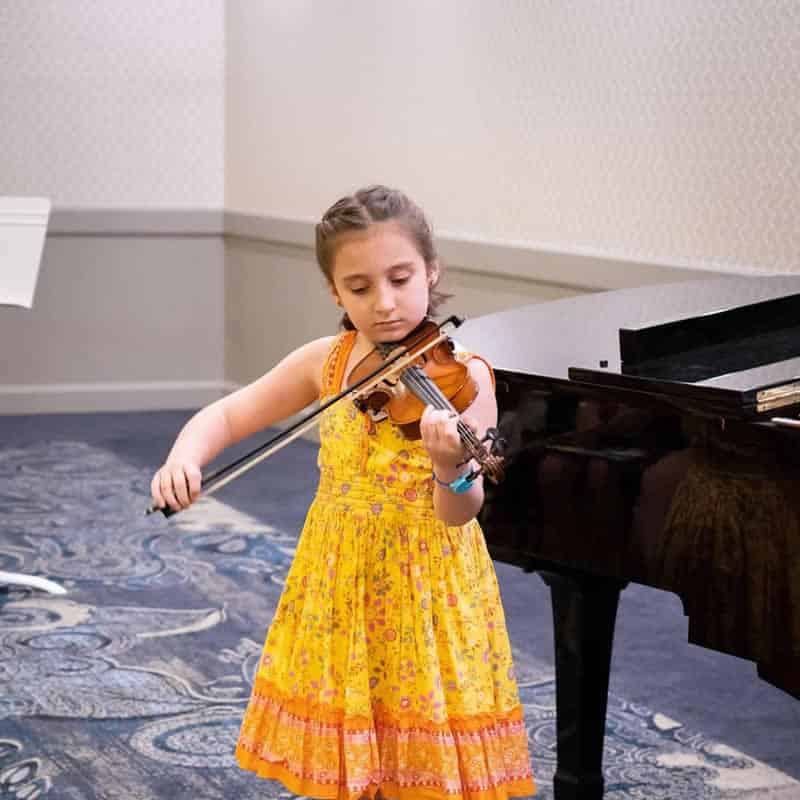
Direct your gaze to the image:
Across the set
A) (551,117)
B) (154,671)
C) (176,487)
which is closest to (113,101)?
(551,117)

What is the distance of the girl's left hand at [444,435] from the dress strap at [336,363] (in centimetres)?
32

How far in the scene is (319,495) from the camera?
238 cm

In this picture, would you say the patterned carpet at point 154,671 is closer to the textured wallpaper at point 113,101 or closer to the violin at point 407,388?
the violin at point 407,388

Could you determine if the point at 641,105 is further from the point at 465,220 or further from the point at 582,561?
the point at 582,561

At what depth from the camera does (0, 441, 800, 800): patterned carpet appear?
128 inches

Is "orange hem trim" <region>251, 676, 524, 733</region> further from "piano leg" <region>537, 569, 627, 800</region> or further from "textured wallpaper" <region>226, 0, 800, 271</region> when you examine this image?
"textured wallpaper" <region>226, 0, 800, 271</region>

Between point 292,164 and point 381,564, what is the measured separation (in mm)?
4802

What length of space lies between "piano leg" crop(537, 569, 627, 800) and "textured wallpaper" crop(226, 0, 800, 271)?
1989 millimetres

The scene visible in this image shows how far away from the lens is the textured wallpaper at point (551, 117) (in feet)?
14.8

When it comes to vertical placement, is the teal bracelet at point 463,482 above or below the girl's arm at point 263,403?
below

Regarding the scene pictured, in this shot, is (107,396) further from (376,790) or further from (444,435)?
(444,435)

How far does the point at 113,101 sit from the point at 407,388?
5523 mm

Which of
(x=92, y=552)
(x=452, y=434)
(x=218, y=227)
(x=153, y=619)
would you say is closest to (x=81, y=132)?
(x=218, y=227)

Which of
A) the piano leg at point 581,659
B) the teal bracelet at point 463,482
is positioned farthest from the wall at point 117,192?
the teal bracelet at point 463,482
